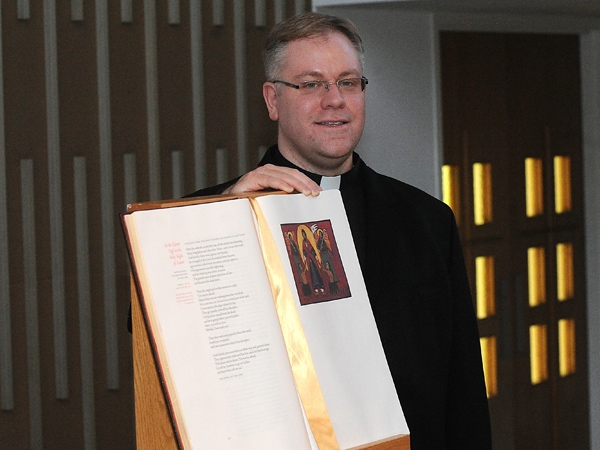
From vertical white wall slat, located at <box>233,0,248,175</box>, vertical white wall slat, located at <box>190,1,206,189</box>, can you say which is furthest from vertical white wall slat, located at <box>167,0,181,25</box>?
vertical white wall slat, located at <box>233,0,248,175</box>

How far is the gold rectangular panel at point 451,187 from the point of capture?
12.1 feet

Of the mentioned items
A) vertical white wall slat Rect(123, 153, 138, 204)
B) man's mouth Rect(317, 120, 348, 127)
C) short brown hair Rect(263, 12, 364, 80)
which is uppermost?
short brown hair Rect(263, 12, 364, 80)

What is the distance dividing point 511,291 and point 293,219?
2.60 m

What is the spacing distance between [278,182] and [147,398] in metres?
0.46

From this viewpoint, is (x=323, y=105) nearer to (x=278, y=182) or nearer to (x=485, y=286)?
(x=278, y=182)

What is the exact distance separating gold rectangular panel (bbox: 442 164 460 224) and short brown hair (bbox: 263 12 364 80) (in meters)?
1.66

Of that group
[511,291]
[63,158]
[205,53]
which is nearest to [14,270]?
[63,158]

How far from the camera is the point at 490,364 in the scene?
3.90 m

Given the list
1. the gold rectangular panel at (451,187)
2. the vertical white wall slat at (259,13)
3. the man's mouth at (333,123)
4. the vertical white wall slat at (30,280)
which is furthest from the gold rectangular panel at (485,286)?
the man's mouth at (333,123)

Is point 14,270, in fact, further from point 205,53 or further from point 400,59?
point 400,59

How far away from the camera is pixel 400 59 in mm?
3350

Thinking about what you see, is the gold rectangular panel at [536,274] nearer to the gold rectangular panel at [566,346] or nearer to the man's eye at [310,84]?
the gold rectangular panel at [566,346]

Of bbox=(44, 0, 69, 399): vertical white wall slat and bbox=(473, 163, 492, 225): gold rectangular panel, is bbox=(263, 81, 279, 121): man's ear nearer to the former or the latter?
bbox=(44, 0, 69, 399): vertical white wall slat

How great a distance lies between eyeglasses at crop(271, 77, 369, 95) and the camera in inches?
78.7
